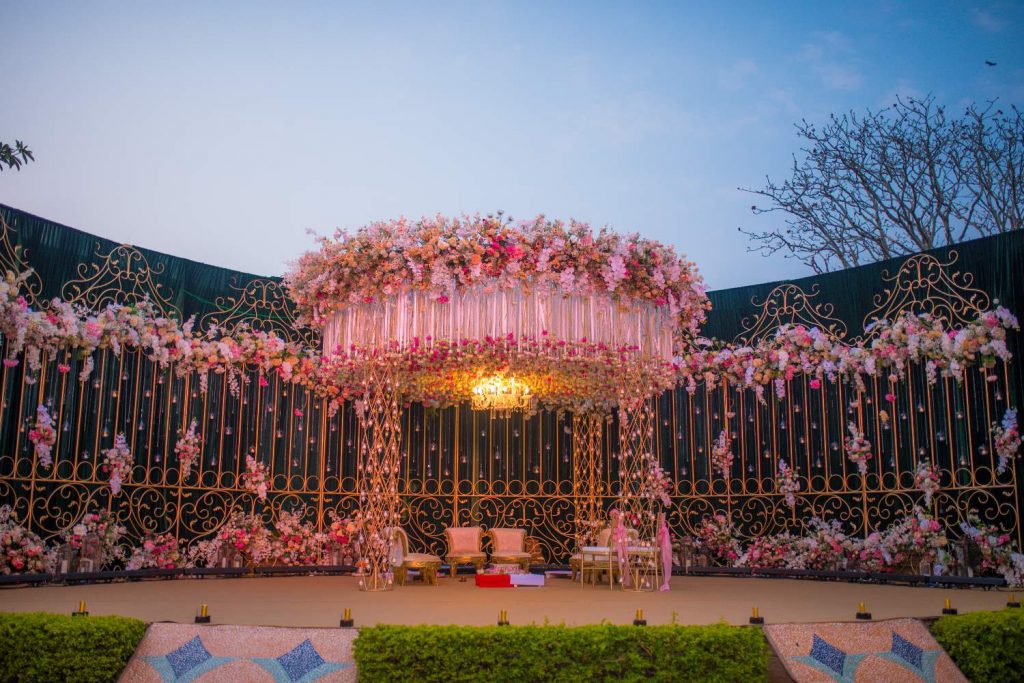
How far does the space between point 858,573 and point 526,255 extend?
4.91m

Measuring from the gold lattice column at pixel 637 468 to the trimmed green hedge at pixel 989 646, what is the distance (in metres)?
4.05

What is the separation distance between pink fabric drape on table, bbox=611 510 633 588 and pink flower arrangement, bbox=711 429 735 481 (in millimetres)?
1904

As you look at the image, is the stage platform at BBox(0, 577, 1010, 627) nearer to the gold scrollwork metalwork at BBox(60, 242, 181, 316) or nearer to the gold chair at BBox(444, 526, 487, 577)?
the gold chair at BBox(444, 526, 487, 577)

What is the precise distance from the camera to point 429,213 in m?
8.29

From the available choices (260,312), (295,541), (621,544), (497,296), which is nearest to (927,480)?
(621,544)

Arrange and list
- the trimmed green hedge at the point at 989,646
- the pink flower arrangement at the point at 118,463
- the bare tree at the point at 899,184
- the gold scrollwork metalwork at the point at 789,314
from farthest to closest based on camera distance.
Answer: the bare tree at the point at 899,184
the gold scrollwork metalwork at the point at 789,314
the pink flower arrangement at the point at 118,463
the trimmed green hedge at the point at 989,646

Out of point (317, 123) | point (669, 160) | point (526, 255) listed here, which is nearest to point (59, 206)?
point (317, 123)

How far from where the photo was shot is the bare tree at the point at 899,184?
14.1 m

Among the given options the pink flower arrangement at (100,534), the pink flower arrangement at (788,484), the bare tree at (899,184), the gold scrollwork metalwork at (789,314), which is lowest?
the pink flower arrangement at (100,534)

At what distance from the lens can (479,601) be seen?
7.57 meters

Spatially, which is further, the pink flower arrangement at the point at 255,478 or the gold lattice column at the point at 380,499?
the pink flower arrangement at the point at 255,478

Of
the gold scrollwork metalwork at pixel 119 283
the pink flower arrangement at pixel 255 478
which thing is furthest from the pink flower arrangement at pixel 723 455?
the gold scrollwork metalwork at pixel 119 283

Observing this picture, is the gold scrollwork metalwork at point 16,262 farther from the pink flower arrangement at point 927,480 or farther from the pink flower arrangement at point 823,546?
the pink flower arrangement at point 927,480

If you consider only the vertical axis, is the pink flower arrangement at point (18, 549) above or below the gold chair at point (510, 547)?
above
